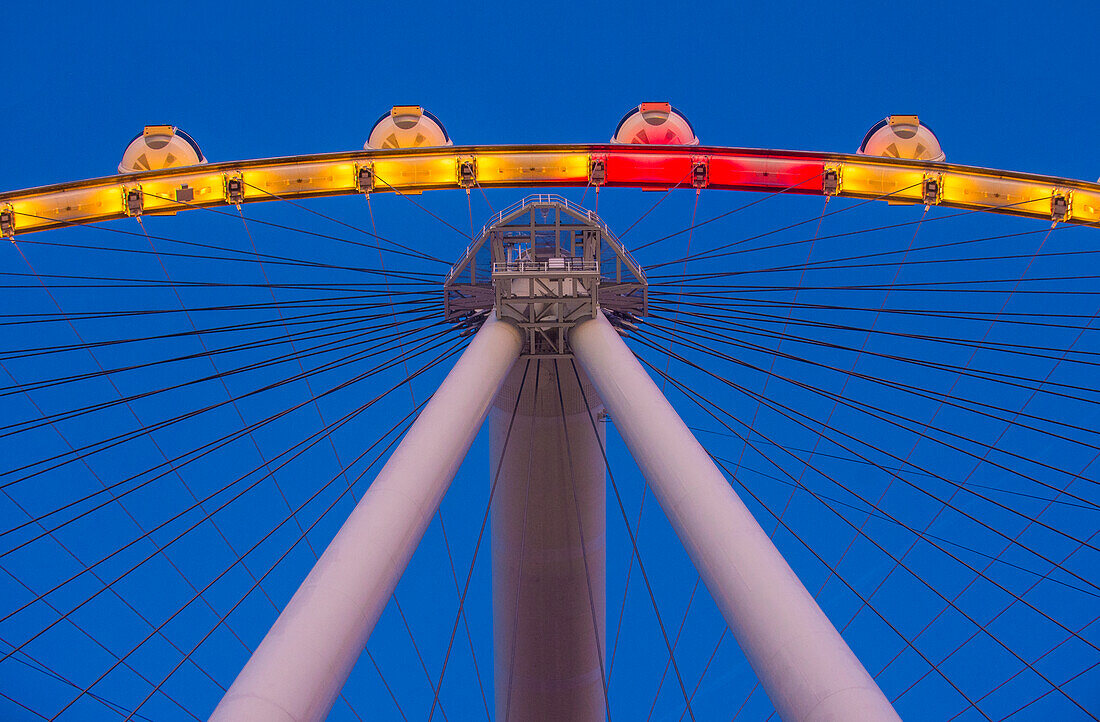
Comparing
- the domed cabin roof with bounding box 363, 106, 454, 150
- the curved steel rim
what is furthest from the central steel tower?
the domed cabin roof with bounding box 363, 106, 454, 150

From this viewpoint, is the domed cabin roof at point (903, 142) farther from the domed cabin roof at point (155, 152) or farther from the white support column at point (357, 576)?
the domed cabin roof at point (155, 152)

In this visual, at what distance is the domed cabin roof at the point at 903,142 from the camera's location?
847 inches

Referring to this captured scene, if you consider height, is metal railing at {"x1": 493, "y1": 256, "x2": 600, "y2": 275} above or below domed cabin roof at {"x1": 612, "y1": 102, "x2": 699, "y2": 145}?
below

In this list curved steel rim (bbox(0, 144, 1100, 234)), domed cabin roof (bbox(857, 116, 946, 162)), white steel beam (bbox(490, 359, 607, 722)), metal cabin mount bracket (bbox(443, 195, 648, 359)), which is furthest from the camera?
domed cabin roof (bbox(857, 116, 946, 162))

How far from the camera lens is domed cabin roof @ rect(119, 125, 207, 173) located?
69.1 ft

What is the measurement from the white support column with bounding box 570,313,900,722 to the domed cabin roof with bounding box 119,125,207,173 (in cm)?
1111

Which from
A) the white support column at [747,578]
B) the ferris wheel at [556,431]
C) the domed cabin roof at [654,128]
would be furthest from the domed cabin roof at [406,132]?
the white support column at [747,578]

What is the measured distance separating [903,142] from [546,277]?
27.9 feet

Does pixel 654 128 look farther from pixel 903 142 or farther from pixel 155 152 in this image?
pixel 155 152

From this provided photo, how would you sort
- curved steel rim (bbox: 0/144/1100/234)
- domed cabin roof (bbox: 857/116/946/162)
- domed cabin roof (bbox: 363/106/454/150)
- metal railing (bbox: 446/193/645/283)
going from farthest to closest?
→ domed cabin roof (bbox: 857/116/946/162), domed cabin roof (bbox: 363/106/454/150), curved steel rim (bbox: 0/144/1100/234), metal railing (bbox: 446/193/645/283)

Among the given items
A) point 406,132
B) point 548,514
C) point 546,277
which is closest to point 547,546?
point 548,514

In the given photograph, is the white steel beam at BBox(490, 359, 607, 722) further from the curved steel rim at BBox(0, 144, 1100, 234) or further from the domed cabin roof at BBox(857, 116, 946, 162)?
the domed cabin roof at BBox(857, 116, 946, 162)

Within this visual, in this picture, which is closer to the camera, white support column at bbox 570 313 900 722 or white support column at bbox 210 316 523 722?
white support column at bbox 570 313 900 722

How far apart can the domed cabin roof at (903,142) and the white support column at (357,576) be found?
10.6 meters
